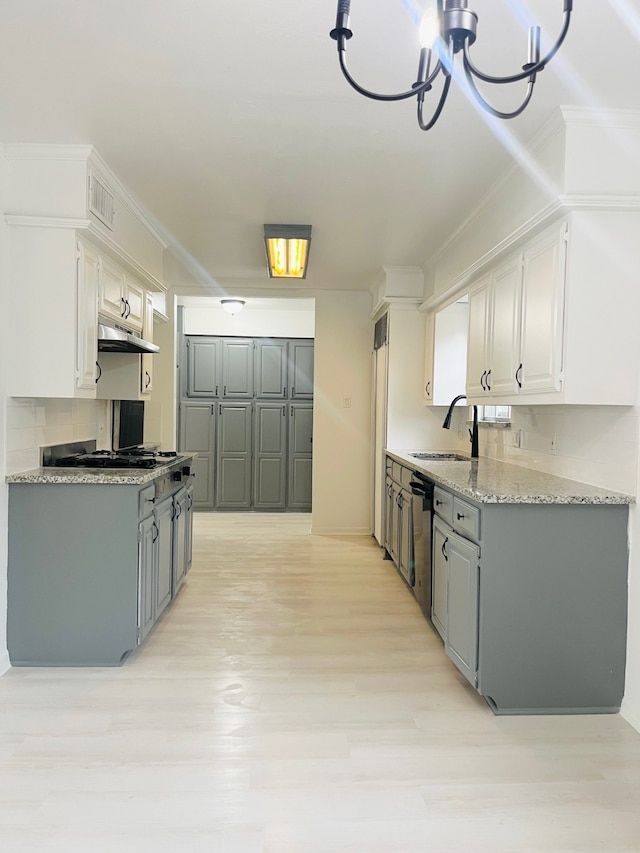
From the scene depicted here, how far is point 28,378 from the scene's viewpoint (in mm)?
2830

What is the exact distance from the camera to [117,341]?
10.5 feet

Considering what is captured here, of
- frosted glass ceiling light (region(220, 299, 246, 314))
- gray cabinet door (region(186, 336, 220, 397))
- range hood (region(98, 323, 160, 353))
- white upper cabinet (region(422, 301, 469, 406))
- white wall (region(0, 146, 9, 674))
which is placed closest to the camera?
white wall (region(0, 146, 9, 674))

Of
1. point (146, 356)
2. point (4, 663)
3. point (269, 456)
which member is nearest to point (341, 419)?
point (269, 456)

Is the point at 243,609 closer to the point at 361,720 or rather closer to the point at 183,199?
the point at 361,720

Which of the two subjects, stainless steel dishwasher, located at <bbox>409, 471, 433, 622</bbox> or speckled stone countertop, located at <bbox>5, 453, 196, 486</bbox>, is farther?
stainless steel dishwasher, located at <bbox>409, 471, 433, 622</bbox>

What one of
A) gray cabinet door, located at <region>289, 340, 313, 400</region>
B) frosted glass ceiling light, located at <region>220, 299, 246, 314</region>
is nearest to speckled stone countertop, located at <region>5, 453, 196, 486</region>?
frosted glass ceiling light, located at <region>220, 299, 246, 314</region>

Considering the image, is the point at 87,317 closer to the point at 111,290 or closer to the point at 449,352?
the point at 111,290

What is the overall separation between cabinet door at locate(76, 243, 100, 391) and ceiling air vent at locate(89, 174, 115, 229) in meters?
0.18

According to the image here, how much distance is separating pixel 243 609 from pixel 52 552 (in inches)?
52.6

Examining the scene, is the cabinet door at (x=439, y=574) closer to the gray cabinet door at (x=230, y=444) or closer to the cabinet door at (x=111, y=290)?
the cabinet door at (x=111, y=290)

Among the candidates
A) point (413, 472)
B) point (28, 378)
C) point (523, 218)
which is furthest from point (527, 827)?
point (28, 378)

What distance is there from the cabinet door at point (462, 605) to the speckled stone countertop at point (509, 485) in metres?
0.25

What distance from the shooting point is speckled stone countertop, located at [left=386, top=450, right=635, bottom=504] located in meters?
2.45

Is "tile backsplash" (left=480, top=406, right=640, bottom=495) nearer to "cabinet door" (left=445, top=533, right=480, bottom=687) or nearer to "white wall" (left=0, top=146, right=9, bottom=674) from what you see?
"cabinet door" (left=445, top=533, right=480, bottom=687)
